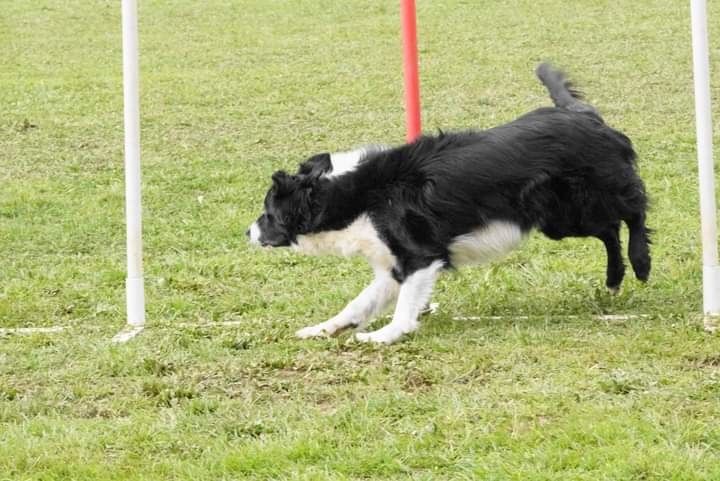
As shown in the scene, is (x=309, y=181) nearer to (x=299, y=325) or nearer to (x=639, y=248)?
(x=299, y=325)

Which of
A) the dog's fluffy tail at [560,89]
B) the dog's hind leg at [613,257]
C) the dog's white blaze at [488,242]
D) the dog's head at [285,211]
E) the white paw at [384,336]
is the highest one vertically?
the dog's fluffy tail at [560,89]

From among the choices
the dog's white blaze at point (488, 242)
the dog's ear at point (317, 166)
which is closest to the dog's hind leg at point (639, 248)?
the dog's white blaze at point (488, 242)

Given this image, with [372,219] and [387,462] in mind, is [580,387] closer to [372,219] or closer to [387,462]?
[387,462]

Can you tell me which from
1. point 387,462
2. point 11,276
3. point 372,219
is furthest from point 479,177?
point 11,276

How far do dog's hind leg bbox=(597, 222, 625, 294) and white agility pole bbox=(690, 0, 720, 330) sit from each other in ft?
2.62

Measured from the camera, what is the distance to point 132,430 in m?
4.91

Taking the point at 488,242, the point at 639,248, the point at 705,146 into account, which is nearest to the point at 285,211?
the point at 488,242

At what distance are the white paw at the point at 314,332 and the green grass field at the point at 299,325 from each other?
110 mm

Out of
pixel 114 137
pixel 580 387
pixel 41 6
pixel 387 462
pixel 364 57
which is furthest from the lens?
pixel 41 6

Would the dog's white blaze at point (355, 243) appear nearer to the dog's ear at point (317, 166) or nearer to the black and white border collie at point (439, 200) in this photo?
→ the black and white border collie at point (439, 200)

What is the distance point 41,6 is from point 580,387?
1971 cm

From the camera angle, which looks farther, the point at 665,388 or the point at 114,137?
the point at 114,137

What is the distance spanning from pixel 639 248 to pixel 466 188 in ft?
3.56

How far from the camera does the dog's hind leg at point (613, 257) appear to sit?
22.7ft
